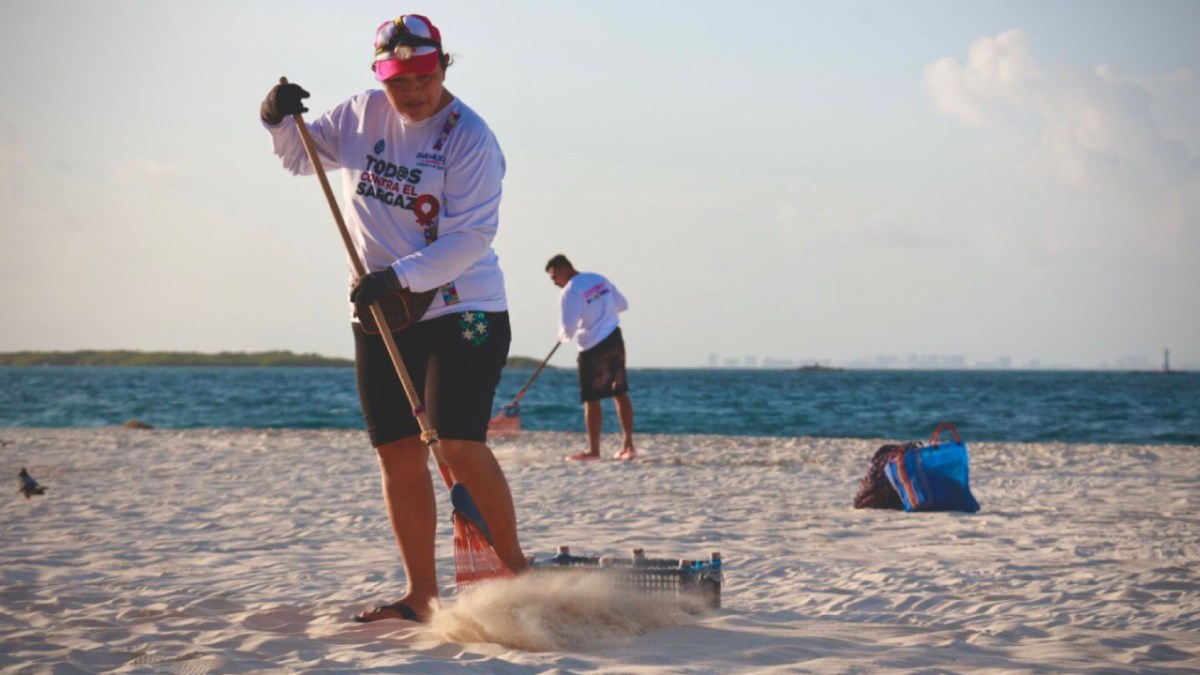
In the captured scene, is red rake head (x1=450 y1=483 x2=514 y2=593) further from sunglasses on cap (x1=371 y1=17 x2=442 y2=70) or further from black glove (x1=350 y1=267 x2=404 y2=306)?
sunglasses on cap (x1=371 y1=17 x2=442 y2=70)

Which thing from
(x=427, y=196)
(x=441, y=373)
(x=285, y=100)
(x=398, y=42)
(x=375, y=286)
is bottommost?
(x=441, y=373)

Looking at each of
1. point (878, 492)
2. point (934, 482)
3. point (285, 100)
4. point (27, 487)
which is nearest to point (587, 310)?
point (878, 492)

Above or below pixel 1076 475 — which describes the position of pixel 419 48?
above

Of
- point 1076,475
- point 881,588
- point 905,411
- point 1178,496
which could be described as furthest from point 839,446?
point 905,411

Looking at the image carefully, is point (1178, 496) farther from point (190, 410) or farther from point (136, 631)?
point (190, 410)

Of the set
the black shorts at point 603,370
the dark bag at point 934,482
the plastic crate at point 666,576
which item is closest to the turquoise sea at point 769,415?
the black shorts at point 603,370

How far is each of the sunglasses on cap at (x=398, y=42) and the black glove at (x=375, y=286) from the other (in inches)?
24.8

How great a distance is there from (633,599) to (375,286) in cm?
133

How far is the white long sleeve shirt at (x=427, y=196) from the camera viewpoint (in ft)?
11.6

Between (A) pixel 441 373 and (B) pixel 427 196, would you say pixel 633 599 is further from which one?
(B) pixel 427 196

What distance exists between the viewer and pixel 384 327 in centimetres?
352

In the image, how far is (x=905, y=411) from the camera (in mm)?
34250

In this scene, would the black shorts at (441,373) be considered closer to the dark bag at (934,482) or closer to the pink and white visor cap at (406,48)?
the pink and white visor cap at (406,48)

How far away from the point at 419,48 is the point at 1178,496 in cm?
618
